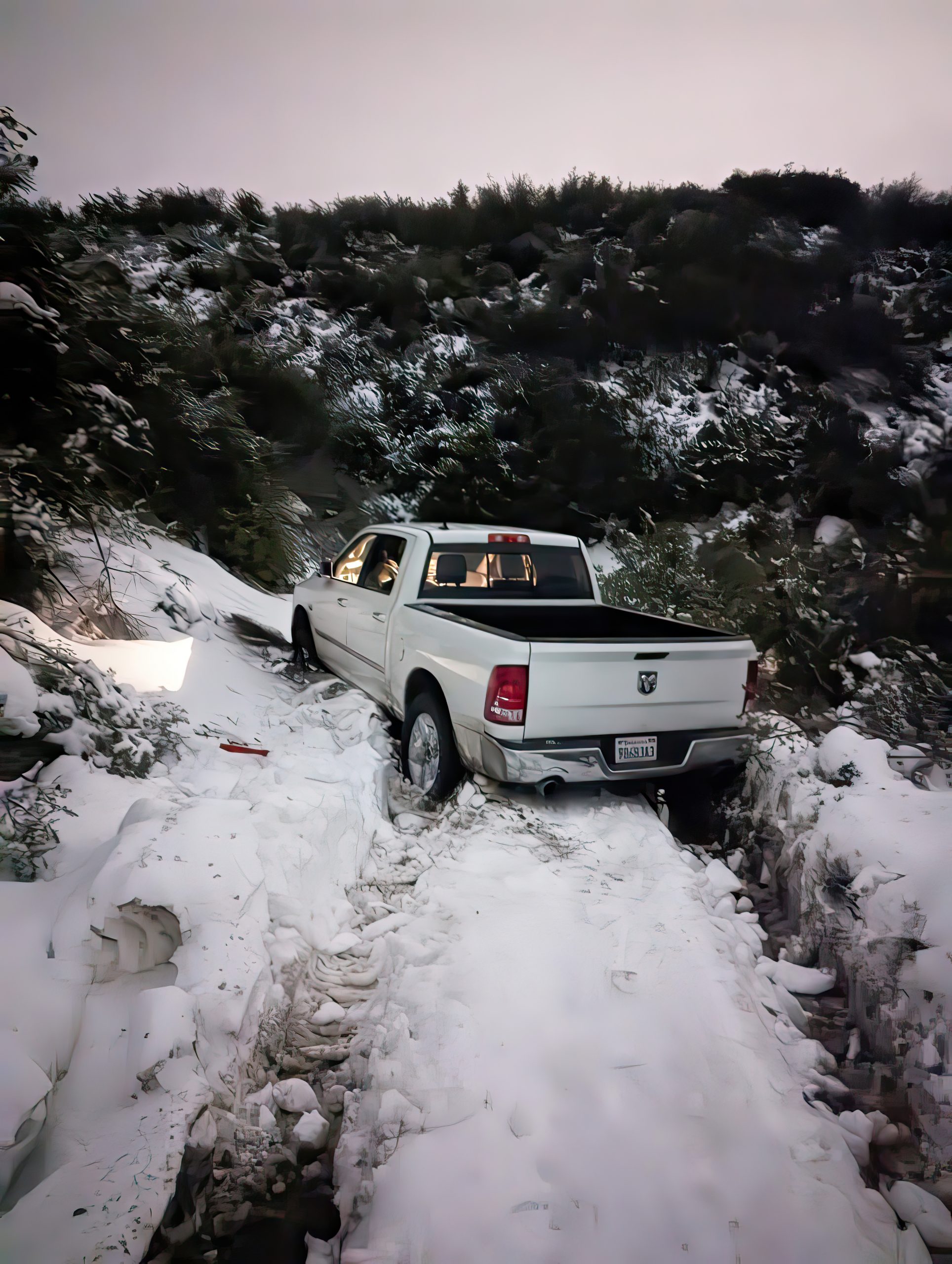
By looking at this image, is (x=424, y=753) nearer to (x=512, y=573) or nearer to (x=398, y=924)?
(x=398, y=924)

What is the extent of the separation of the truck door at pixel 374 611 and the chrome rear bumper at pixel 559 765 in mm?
1836

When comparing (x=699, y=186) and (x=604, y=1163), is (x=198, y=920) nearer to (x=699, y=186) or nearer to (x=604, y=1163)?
(x=604, y=1163)

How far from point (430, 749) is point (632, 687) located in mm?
1394

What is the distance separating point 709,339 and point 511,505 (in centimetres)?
721

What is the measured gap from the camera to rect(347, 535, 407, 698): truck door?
571 centimetres

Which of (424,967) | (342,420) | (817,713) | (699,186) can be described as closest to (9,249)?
(424,967)

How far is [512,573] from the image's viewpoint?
19.9ft

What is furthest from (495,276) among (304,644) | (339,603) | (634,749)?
(634,749)

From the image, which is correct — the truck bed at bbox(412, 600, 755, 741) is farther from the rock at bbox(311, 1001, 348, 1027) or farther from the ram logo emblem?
the rock at bbox(311, 1001, 348, 1027)

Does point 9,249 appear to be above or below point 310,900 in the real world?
above

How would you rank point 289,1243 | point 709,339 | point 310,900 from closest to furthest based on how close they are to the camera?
point 289,1243
point 310,900
point 709,339

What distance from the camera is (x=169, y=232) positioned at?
19.0 metres

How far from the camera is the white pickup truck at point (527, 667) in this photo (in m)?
3.95

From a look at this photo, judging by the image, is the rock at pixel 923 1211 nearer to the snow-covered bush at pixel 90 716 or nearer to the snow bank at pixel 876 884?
the snow bank at pixel 876 884
